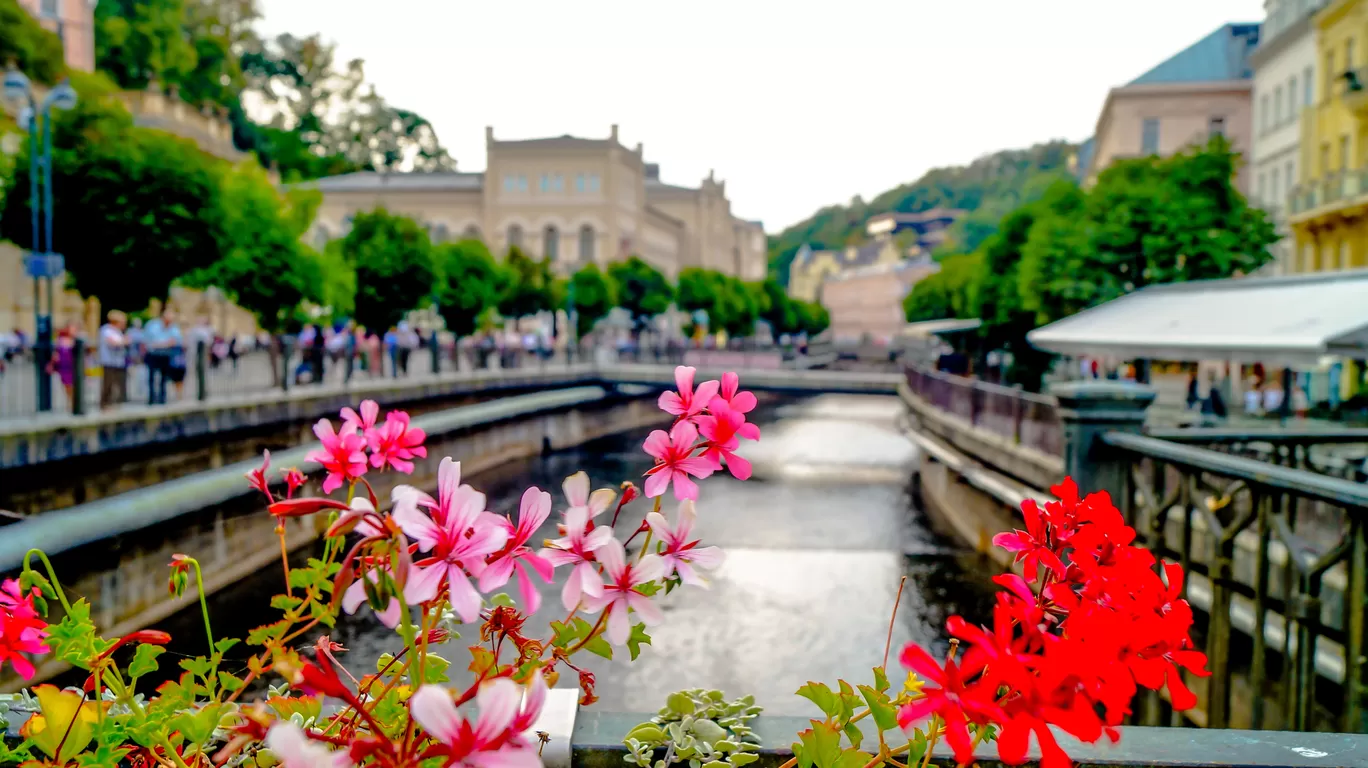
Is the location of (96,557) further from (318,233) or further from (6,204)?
(318,233)

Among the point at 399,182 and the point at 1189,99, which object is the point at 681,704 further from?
the point at 399,182

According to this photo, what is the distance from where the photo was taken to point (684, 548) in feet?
5.06

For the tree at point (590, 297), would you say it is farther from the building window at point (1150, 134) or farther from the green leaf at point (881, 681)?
the green leaf at point (881, 681)

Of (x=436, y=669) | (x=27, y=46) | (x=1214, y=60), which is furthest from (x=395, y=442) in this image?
(x=1214, y=60)

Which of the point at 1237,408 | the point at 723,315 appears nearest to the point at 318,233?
the point at 723,315

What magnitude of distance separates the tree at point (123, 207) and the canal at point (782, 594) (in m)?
7.58

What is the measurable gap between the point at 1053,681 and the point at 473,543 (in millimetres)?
633

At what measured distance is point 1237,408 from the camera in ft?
83.7

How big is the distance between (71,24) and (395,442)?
44900mm

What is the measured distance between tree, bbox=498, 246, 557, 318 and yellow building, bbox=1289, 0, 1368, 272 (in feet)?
101

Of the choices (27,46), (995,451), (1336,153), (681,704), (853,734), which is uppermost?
(27,46)

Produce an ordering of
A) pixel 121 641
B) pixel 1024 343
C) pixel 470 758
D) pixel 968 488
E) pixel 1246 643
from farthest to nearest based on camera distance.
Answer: pixel 1024 343 < pixel 968 488 < pixel 1246 643 < pixel 121 641 < pixel 470 758

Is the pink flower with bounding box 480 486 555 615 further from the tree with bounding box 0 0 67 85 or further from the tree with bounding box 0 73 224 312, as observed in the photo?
the tree with bounding box 0 0 67 85

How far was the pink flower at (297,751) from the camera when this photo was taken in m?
0.95
